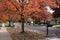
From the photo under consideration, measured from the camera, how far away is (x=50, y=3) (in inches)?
756

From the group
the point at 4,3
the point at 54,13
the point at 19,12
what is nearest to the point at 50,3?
the point at 19,12

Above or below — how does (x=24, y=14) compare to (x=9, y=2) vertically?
below

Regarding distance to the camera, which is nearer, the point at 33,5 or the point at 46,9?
the point at 33,5

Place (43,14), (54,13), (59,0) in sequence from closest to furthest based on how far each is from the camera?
(43,14), (59,0), (54,13)

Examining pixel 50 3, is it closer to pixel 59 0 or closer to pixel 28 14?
pixel 28 14

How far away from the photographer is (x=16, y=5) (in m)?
19.6

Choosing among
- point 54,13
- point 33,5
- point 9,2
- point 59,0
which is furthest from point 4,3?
point 54,13

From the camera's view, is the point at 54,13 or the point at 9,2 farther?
the point at 54,13

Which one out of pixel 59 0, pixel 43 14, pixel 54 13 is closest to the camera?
pixel 43 14

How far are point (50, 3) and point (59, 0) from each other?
4.43m

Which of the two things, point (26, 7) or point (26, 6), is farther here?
point (26, 6)

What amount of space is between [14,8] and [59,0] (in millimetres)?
6510

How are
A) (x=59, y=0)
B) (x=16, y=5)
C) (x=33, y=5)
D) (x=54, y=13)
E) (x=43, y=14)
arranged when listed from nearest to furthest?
(x=33, y=5), (x=16, y=5), (x=43, y=14), (x=59, y=0), (x=54, y=13)

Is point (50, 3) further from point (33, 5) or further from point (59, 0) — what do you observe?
point (59, 0)
